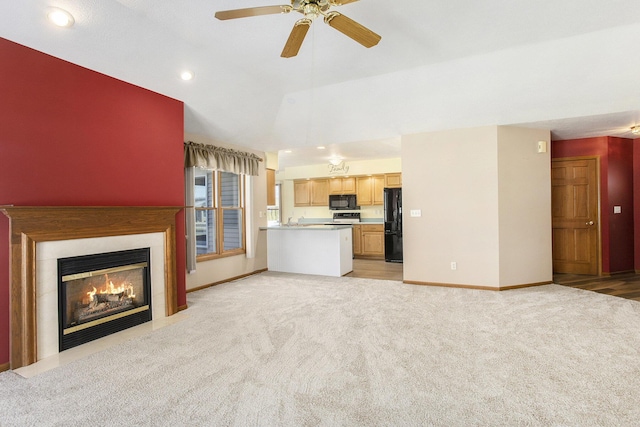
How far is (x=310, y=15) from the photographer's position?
2283 millimetres

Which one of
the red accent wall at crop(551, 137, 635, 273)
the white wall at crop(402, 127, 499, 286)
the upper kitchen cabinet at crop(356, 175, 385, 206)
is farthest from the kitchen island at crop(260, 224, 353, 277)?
the red accent wall at crop(551, 137, 635, 273)

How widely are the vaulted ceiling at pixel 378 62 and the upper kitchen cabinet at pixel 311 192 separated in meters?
3.52

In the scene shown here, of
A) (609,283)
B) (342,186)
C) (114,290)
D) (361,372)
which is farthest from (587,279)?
(114,290)

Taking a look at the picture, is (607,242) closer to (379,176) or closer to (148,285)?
(379,176)

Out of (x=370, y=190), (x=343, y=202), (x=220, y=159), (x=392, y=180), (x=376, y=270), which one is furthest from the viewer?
(x=343, y=202)

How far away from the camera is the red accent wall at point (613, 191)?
555 cm

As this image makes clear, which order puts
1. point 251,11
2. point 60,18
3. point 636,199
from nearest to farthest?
point 251,11
point 60,18
point 636,199

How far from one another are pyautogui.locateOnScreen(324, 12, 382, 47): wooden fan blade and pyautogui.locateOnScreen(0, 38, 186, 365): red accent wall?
7.71ft

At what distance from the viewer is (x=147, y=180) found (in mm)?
3629

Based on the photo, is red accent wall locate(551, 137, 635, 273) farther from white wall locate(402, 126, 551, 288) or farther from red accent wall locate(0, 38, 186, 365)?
red accent wall locate(0, 38, 186, 365)

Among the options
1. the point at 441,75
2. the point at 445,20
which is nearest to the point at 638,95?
the point at 441,75

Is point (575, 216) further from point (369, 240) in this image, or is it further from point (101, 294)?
point (101, 294)

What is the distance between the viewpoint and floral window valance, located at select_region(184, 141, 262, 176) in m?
4.64

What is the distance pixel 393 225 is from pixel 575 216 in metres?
3.23
